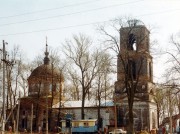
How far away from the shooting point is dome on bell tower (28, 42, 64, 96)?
59066mm

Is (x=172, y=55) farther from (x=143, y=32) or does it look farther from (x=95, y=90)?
(x=95, y=90)

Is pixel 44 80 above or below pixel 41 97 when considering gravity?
above

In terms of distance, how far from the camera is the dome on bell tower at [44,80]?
5907 centimetres

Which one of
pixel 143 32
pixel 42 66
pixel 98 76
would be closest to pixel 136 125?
pixel 98 76

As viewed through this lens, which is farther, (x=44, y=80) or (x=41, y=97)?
(x=41, y=97)

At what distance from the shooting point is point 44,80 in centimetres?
5997

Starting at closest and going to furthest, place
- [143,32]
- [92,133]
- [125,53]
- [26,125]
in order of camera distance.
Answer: [125,53] → [143,32] → [92,133] → [26,125]

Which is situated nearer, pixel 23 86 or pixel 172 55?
pixel 172 55

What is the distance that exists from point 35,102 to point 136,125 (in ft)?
56.5

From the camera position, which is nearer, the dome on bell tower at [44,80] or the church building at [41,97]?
the dome on bell tower at [44,80]

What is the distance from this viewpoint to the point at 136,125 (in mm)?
54625

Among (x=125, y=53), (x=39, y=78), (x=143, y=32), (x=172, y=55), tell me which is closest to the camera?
(x=172, y=55)

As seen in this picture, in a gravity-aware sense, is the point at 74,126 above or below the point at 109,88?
below

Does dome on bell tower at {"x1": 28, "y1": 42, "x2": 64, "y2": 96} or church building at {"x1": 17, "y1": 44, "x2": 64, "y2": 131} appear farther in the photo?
church building at {"x1": 17, "y1": 44, "x2": 64, "y2": 131}
